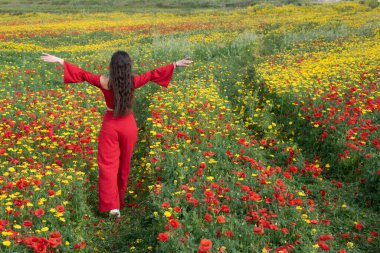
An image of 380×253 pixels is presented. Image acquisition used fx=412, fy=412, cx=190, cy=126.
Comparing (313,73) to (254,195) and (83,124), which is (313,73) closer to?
(83,124)

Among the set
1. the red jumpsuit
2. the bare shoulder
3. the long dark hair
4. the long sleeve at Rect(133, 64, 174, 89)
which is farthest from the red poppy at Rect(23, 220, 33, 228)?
the long sleeve at Rect(133, 64, 174, 89)

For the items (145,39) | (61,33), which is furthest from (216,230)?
(61,33)

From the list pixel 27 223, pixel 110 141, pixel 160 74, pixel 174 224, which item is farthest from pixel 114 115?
pixel 174 224

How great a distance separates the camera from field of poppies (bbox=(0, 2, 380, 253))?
458cm

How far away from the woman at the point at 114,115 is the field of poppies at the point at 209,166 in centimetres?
38

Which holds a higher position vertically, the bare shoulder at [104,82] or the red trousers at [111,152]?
the bare shoulder at [104,82]

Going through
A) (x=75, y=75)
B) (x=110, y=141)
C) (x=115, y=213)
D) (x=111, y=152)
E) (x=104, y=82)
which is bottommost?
(x=115, y=213)

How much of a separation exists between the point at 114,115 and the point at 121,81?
0.50 metres

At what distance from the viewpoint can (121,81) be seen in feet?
17.9

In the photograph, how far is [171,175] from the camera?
233 inches

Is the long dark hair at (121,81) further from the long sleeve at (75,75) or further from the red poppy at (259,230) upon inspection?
the red poppy at (259,230)

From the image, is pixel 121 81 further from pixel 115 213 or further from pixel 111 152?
pixel 115 213

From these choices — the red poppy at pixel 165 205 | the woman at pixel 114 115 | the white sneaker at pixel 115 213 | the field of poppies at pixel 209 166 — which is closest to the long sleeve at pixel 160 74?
the woman at pixel 114 115

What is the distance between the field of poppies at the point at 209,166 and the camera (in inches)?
180
